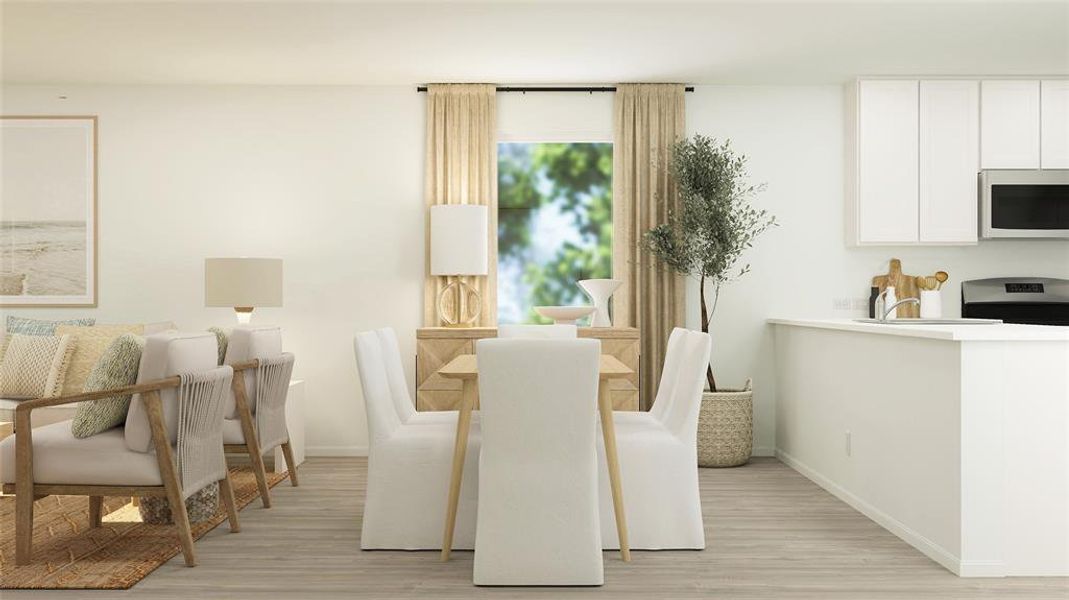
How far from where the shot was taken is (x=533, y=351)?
313 cm

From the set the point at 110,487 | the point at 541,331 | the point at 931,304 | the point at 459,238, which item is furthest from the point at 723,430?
the point at 110,487

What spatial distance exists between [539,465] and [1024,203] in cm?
450

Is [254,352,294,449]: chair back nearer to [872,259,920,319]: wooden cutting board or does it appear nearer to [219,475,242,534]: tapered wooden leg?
[219,475,242,534]: tapered wooden leg

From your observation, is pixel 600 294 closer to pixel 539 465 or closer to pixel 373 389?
pixel 373 389

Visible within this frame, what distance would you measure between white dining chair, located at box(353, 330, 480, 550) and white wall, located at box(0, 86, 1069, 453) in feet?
8.14

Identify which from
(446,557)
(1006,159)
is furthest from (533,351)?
(1006,159)

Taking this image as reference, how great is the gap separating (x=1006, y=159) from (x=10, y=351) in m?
6.81

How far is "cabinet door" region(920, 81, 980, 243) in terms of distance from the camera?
19.2ft

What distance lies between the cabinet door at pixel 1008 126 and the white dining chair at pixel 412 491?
14.4 ft

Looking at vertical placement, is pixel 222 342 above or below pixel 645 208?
below

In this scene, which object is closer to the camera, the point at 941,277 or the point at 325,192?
the point at 941,277

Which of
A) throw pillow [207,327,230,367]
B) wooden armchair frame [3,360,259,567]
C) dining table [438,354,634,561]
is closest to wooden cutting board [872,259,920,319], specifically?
dining table [438,354,634,561]

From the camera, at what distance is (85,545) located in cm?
364

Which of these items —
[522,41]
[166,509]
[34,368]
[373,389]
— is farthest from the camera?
[34,368]
